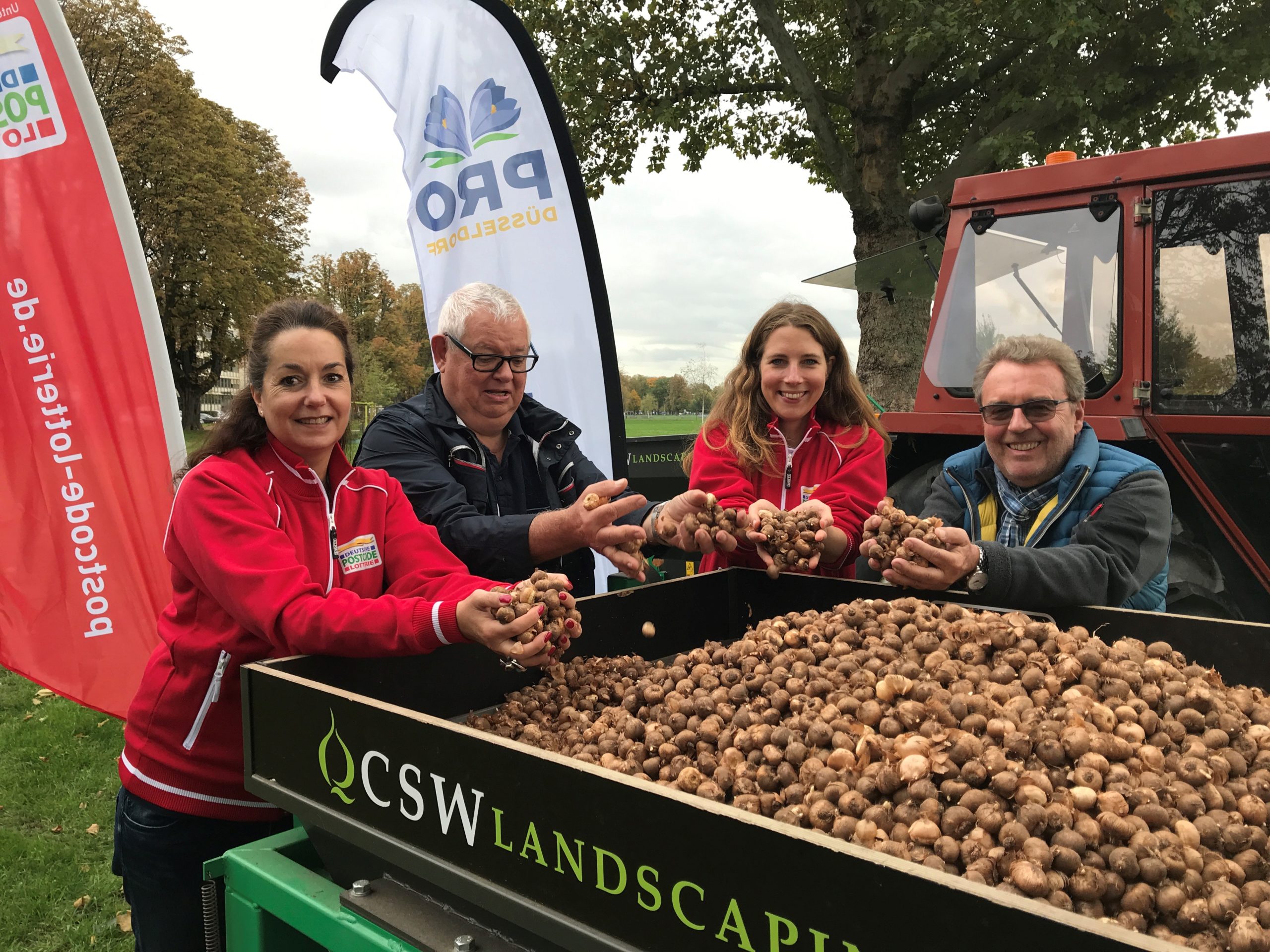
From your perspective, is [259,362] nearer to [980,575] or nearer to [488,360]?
[488,360]

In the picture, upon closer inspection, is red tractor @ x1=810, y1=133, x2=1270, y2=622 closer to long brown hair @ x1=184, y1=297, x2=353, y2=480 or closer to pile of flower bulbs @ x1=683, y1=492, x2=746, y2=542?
pile of flower bulbs @ x1=683, y1=492, x2=746, y2=542

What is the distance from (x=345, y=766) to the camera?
173cm

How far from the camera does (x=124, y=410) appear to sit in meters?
4.29

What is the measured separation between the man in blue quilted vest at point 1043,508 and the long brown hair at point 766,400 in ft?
1.59

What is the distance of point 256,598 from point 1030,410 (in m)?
2.46

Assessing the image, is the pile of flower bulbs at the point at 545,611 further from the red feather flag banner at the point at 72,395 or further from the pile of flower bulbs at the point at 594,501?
the red feather flag banner at the point at 72,395

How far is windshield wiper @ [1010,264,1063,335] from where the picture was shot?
4.69 m

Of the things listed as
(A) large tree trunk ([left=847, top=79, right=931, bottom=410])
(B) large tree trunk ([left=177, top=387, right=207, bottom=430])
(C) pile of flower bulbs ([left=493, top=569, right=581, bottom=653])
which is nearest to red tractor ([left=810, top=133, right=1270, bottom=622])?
(C) pile of flower bulbs ([left=493, top=569, right=581, bottom=653])

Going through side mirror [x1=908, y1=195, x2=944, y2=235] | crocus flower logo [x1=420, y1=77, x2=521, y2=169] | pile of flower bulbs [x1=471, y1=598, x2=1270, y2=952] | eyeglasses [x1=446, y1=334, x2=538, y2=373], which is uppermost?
crocus flower logo [x1=420, y1=77, x2=521, y2=169]

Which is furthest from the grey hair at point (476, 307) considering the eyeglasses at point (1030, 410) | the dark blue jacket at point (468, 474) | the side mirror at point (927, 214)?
the side mirror at point (927, 214)

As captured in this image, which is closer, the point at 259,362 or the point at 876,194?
the point at 259,362

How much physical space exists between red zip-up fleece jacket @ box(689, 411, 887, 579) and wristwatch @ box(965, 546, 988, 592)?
2.22ft

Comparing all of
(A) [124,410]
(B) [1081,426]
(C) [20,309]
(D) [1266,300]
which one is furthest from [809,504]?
(C) [20,309]

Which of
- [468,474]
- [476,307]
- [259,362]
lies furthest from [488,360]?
[259,362]
